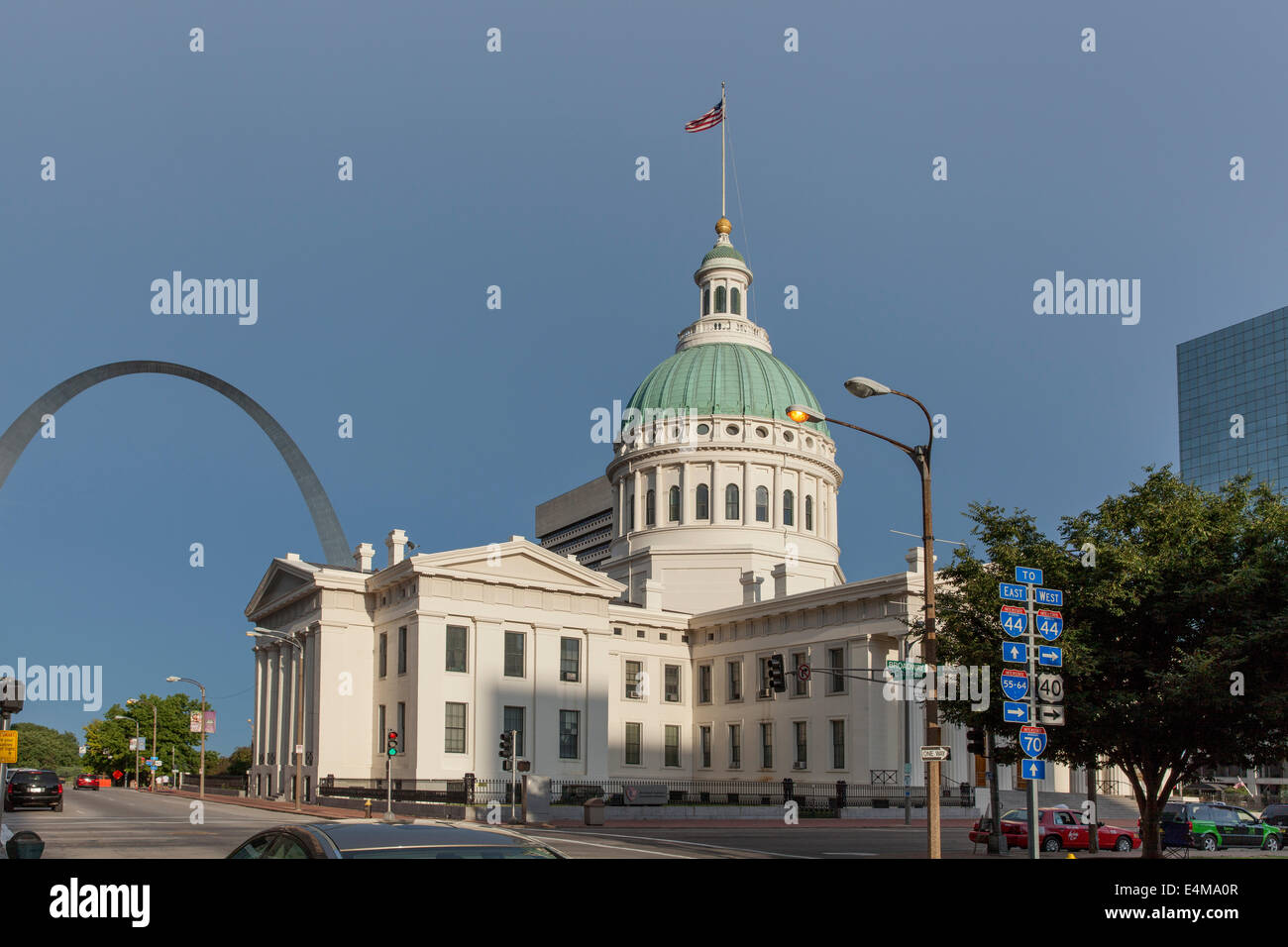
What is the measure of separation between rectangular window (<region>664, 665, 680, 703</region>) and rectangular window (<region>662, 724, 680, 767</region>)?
6.00 ft

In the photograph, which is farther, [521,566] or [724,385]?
[724,385]

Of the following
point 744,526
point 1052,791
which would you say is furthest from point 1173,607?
point 744,526

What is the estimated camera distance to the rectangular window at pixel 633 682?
84000 millimetres

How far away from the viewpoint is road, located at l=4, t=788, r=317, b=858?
29.8m

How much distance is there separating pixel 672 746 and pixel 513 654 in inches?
666

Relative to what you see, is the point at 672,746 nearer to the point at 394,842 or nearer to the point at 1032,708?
the point at 1032,708

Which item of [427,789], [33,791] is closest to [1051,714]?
[33,791]

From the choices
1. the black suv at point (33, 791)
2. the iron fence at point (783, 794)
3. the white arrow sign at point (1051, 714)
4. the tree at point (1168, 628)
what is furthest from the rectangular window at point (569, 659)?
the white arrow sign at point (1051, 714)

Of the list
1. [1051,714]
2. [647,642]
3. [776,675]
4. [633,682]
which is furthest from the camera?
[647,642]

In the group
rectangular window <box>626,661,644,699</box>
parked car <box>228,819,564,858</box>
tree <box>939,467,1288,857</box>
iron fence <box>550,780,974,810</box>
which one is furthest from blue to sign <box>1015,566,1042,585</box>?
rectangular window <box>626,661,644,699</box>

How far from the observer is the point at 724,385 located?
328ft

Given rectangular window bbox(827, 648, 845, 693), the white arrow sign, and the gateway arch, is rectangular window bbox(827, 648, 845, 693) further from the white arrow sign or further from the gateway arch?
the white arrow sign

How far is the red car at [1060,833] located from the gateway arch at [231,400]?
50297 mm
